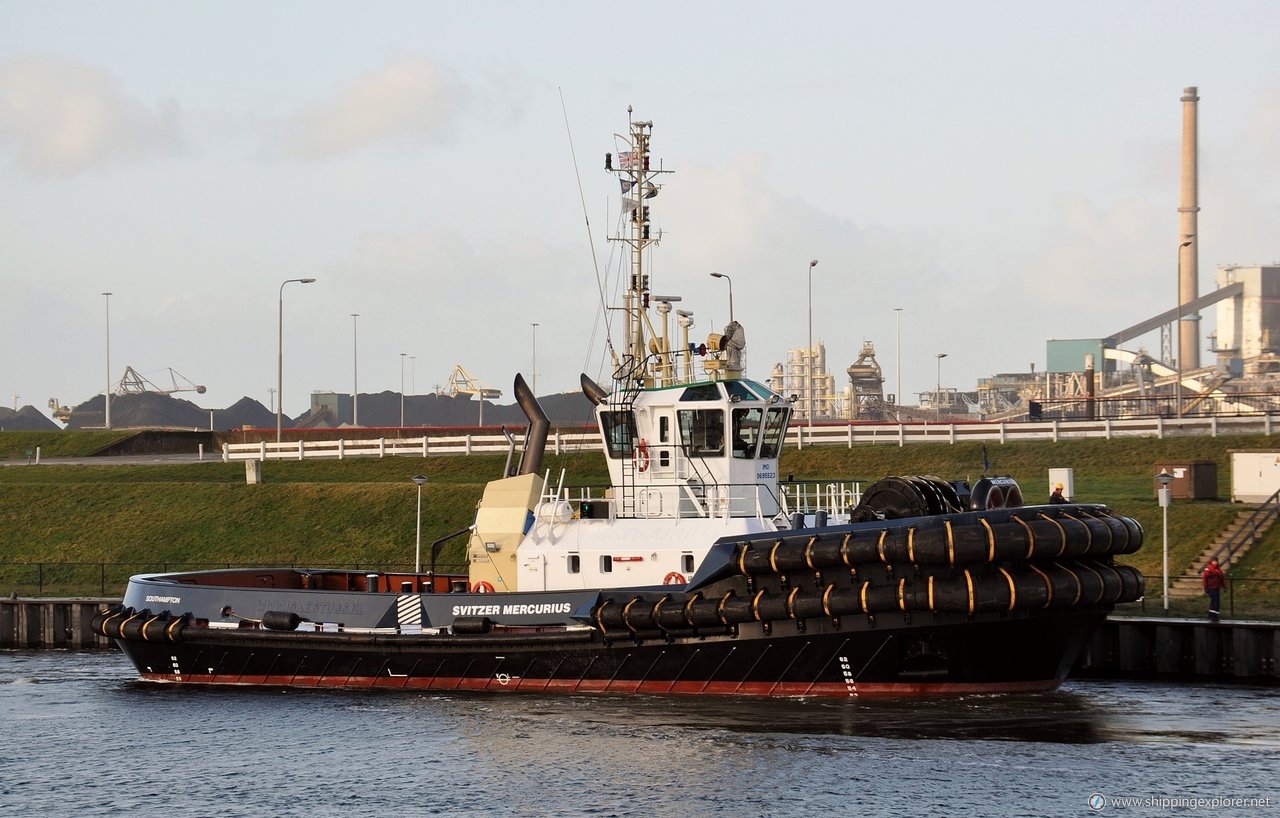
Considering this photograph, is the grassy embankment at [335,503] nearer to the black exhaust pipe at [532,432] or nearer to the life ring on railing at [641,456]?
the black exhaust pipe at [532,432]

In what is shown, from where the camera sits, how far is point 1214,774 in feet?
52.6

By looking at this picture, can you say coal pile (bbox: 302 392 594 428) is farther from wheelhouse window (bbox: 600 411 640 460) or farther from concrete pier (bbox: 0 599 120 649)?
wheelhouse window (bbox: 600 411 640 460)

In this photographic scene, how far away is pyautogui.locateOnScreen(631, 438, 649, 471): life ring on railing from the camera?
72.5 feet

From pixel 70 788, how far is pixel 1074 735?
1158 centimetres

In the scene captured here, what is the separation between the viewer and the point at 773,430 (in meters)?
22.3

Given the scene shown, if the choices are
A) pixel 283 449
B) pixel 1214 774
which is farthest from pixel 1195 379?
pixel 1214 774

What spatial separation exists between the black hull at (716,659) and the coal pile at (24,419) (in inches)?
3520

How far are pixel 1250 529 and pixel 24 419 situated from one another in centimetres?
9464

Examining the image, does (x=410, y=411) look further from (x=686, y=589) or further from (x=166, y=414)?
(x=686, y=589)

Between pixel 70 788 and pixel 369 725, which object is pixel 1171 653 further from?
pixel 70 788

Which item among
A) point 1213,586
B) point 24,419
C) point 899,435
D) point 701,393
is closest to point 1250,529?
point 1213,586

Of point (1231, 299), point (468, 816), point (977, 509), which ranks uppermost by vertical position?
point (1231, 299)

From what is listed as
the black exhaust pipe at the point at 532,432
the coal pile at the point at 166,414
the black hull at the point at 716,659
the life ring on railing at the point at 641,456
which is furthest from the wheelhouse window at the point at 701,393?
the coal pile at the point at 166,414

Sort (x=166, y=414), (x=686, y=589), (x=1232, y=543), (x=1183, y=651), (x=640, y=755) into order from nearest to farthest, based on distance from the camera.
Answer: (x=640, y=755) → (x=686, y=589) → (x=1183, y=651) → (x=1232, y=543) → (x=166, y=414)
